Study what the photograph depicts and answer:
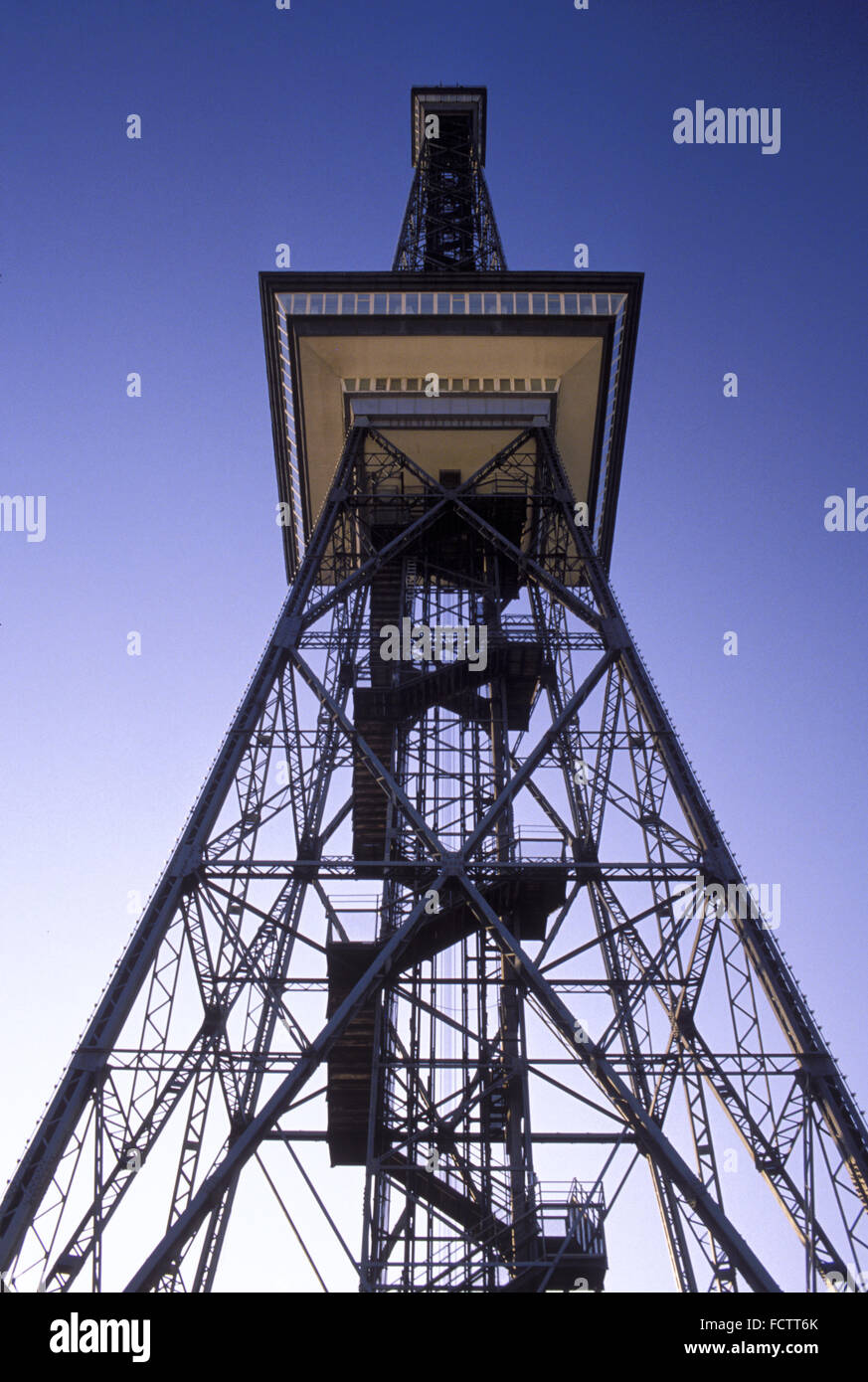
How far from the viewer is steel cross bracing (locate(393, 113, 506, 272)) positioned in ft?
115

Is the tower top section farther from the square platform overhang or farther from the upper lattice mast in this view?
the square platform overhang

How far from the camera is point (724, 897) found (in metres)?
18.0

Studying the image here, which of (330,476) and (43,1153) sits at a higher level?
(330,476)

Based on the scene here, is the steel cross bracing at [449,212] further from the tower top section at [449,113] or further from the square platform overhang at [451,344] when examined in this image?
the square platform overhang at [451,344]

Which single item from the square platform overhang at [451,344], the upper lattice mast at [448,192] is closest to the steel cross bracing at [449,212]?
the upper lattice mast at [448,192]

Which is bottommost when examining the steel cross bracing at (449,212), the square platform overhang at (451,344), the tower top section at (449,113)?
the square platform overhang at (451,344)

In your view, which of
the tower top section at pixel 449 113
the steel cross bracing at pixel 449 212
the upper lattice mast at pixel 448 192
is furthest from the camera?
the tower top section at pixel 449 113

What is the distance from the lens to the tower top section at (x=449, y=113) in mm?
40812

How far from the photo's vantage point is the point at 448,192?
37938 mm

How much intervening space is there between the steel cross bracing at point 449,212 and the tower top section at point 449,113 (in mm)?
56

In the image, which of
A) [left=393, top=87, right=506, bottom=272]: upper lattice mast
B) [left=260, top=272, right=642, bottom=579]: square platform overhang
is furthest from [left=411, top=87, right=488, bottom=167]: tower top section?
[left=260, top=272, right=642, bottom=579]: square platform overhang
